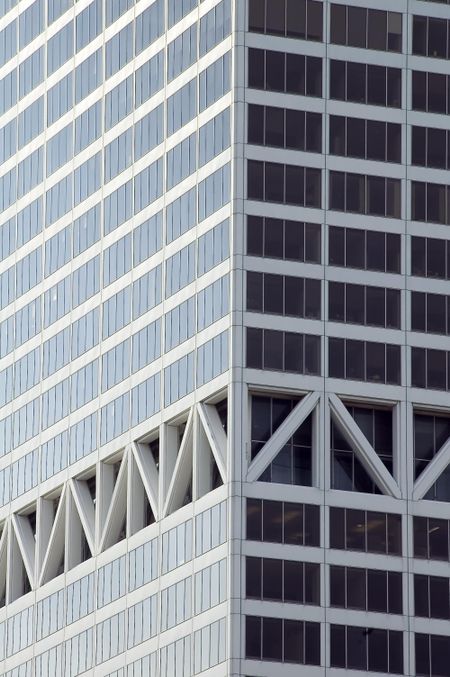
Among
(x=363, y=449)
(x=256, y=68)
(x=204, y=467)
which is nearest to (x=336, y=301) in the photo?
(x=363, y=449)

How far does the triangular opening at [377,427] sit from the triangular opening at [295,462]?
2.94 meters

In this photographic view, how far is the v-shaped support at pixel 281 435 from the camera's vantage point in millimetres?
146500

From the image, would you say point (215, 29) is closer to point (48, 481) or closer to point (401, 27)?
point (401, 27)

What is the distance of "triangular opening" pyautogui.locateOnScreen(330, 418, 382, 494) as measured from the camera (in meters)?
149

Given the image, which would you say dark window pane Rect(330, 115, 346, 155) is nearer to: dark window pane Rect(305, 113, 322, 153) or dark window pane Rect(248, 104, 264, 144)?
dark window pane Rect(305, 113, 322, 153)

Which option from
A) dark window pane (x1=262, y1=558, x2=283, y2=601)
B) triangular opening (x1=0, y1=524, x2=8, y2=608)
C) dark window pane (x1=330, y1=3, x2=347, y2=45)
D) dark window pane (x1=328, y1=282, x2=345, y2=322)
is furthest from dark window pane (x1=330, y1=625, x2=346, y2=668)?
triangular opening (x1=0, y1=524, x2=8, y2=608)

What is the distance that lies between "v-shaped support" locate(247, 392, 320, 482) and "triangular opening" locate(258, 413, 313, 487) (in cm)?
49

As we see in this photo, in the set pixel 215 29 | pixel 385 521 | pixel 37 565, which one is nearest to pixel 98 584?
pixel 37 565

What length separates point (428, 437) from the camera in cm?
15212

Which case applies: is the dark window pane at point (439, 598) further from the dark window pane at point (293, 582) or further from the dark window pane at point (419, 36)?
the dark window pane at point (419, 36)

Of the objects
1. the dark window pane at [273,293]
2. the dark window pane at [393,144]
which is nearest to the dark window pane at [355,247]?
the dark window pane at [273,293]

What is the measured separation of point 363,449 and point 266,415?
5762mm

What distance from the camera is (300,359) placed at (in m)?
149

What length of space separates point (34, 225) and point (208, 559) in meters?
37.4
